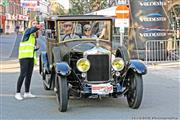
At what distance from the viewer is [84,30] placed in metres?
9.61

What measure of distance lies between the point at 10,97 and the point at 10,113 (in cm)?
175

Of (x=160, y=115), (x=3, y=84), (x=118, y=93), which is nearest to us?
(x=160, y=115)

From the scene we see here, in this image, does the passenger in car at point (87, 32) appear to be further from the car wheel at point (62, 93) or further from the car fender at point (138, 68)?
the car wheel at point (62, 93)

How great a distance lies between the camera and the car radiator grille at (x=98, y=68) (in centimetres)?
840

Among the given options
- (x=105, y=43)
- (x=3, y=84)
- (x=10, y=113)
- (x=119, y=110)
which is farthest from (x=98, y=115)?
(x=3, y=84)

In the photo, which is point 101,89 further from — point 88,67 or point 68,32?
point 68,32

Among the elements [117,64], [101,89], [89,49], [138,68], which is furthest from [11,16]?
[101,89]

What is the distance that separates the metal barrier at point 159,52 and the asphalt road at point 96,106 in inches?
240

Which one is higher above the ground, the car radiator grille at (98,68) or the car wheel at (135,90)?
the car radiator grille at (98,68)

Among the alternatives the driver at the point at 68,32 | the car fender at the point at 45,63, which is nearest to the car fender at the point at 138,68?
the driver at the point at 68,32

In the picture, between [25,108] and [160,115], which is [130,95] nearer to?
[160,115]

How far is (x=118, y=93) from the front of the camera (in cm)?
840

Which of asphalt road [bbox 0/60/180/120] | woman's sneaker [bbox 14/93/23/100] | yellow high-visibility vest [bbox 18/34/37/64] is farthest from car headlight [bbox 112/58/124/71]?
woman's sneaker [bbox 14/93/23/100]

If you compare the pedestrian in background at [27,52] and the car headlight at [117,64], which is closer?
the car headlight at [117,64]
